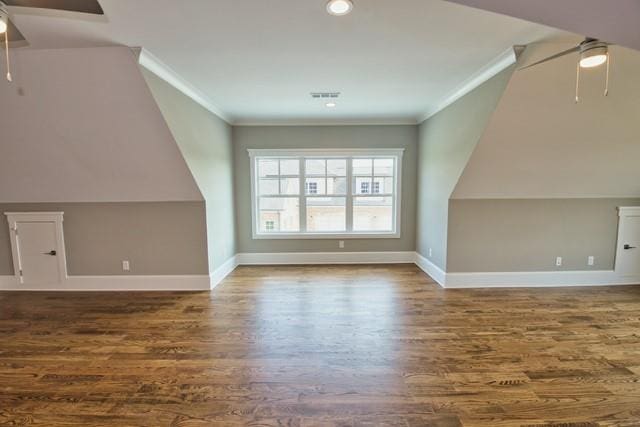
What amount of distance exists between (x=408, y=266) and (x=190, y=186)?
11.9ft

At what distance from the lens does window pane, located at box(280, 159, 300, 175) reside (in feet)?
16.8

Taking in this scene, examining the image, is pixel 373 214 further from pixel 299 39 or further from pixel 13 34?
pixel 13 34

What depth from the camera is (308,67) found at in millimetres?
2689

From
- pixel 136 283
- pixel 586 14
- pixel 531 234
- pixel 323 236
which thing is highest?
pixel 586 14

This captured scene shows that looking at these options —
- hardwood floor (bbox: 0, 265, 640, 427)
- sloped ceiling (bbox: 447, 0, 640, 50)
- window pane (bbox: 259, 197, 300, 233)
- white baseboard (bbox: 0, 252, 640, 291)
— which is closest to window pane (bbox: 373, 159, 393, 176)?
window pane (bbox: 259, 197, 300, 233)

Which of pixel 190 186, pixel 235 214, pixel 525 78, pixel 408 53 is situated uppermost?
pixel 408 53

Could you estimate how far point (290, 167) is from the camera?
5.14 meters

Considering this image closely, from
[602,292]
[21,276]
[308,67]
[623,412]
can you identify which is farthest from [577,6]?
[21,276]

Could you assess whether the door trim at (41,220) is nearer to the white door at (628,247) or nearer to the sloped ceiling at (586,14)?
the sloped ceiling at (586,14)

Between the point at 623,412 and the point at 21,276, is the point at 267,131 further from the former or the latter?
the point at 623,412

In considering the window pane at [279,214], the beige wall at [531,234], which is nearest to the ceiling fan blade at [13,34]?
the window pane at [279,214]

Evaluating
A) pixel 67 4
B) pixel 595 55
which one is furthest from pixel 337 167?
pixel 67 4

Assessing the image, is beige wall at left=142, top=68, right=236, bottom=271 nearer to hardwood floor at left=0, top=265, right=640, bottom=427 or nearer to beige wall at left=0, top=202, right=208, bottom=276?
beige wall at left=0, top=202, right=208, bottom=276

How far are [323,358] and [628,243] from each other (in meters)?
4.58
